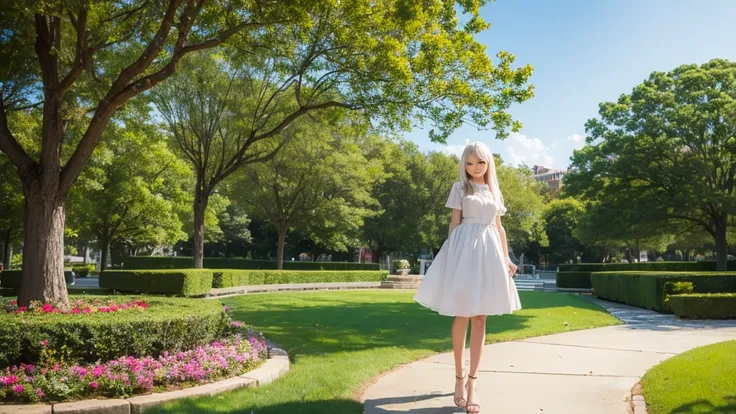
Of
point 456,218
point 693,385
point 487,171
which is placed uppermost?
point 487,171

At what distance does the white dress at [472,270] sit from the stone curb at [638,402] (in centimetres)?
128

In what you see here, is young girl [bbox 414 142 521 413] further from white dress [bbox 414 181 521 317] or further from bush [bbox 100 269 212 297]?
bush [bbox 100 269 212 297]

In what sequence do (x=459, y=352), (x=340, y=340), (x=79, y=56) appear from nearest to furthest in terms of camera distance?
1. (x=459, y=352)
2. (x=79, y=56)
3. (x=340, y=340)

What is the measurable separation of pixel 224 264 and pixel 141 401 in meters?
40.6

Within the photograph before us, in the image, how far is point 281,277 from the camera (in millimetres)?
26109

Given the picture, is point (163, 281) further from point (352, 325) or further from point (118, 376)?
point (118, 376)

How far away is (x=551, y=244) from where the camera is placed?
210ft

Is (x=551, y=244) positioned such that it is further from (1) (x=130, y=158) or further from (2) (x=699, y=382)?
(2) (x=699, y=382)

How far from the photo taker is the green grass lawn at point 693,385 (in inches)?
169

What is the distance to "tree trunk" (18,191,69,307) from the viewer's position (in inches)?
289

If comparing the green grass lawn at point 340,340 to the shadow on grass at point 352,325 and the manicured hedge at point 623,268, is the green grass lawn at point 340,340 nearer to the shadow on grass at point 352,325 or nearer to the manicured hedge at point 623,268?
the shadow on grass at point 352,325

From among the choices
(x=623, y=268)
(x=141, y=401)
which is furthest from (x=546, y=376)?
(x=623, y=268)

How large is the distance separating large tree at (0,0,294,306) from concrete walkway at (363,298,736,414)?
16.5ft

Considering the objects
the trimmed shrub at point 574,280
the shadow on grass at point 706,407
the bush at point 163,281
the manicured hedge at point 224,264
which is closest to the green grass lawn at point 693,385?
the shadow on grass at point 706,407
